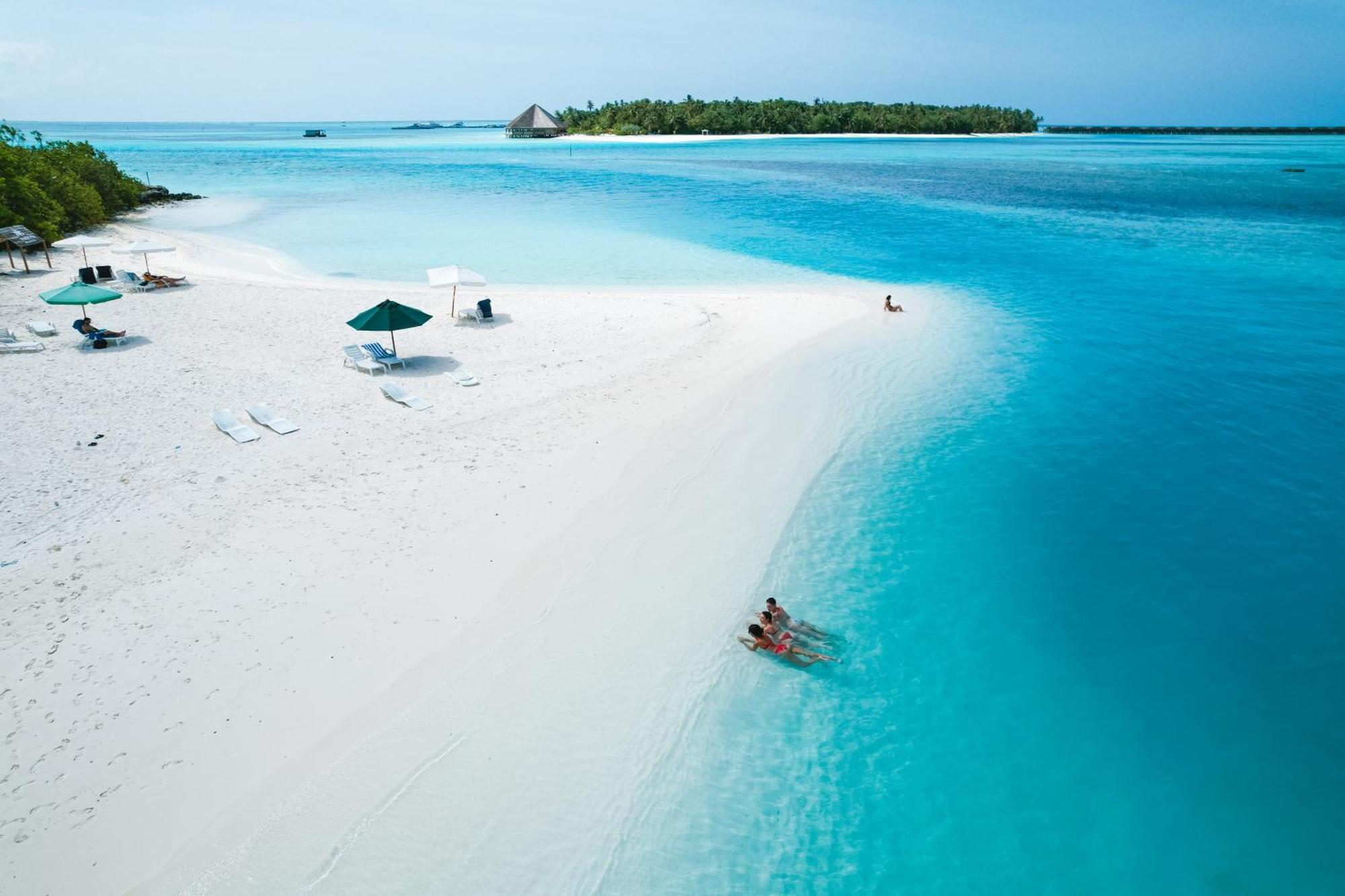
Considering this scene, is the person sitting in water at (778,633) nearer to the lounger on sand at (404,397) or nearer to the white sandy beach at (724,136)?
the lounger on sand at (404,397)

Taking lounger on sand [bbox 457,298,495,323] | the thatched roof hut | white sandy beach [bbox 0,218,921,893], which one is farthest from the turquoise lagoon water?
the thatched roof hut

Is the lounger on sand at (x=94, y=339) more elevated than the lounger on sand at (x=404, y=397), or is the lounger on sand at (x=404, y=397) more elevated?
the lounger on sand at (x=94, y=339)

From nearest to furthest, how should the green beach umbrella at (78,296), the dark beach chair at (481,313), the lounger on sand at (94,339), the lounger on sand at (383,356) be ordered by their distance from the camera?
1. the lounger on sand at (383,356)
2. the green beach umbrella at (78,296)
3. the lounger on sand at (94,339)
4. the dark beach chair at (481,313)

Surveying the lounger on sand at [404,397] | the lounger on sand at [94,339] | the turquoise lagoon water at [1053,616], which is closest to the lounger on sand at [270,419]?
the lounger on sand at [404,397]

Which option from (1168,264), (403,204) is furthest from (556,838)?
(403,204)

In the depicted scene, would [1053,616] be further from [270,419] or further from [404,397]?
[270,419]

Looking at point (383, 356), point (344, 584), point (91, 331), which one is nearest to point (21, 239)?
point (91, 331)
